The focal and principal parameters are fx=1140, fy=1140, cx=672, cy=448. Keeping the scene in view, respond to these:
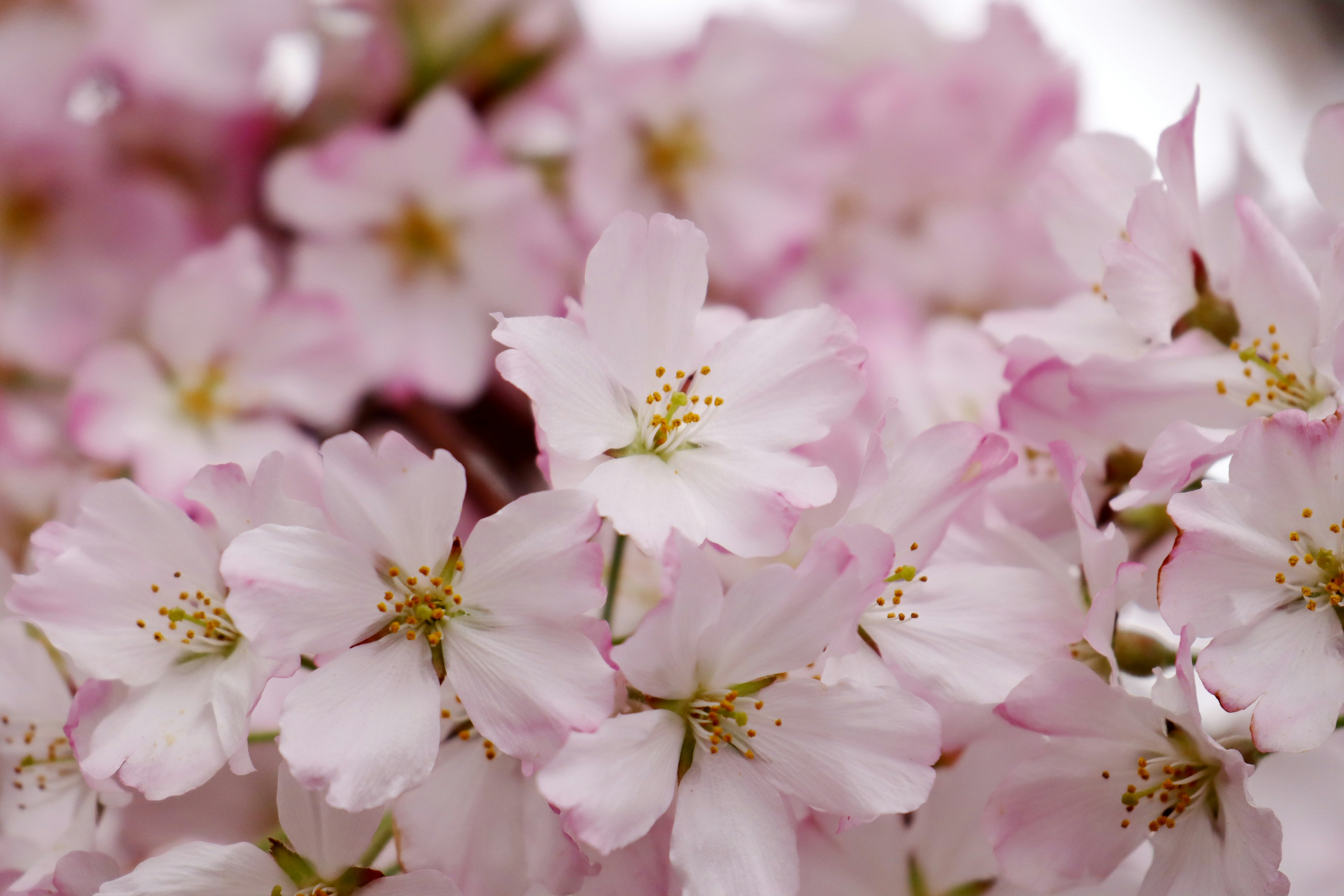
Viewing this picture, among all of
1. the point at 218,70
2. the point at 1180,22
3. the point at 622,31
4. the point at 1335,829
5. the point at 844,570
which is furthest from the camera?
Answer: the point at 1180,22

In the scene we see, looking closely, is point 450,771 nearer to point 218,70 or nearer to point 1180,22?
point 218,70

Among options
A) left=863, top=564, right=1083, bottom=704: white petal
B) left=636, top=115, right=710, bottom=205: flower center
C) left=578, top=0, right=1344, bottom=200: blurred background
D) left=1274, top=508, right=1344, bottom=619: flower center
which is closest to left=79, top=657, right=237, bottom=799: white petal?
left=863, top=564, right=1083, bottom=704: white petal

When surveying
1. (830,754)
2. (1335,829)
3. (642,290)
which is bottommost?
(1335,829)

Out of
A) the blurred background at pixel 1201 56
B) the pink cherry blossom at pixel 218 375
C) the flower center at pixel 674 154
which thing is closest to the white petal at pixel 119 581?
the pink cherry blossom at pixel 218 375

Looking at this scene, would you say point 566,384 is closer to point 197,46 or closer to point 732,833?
point 732,833

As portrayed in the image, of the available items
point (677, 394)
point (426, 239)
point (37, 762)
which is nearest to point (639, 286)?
point (677, 394)

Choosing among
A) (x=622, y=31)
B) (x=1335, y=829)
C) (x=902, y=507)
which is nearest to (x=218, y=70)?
(x=622, y=31)

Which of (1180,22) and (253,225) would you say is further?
(1180,22)

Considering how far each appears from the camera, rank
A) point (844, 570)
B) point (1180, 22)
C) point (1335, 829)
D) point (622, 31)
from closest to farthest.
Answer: point (844, 570) → point (1335, 829) → point (622, 31) → point (1180, 22)
